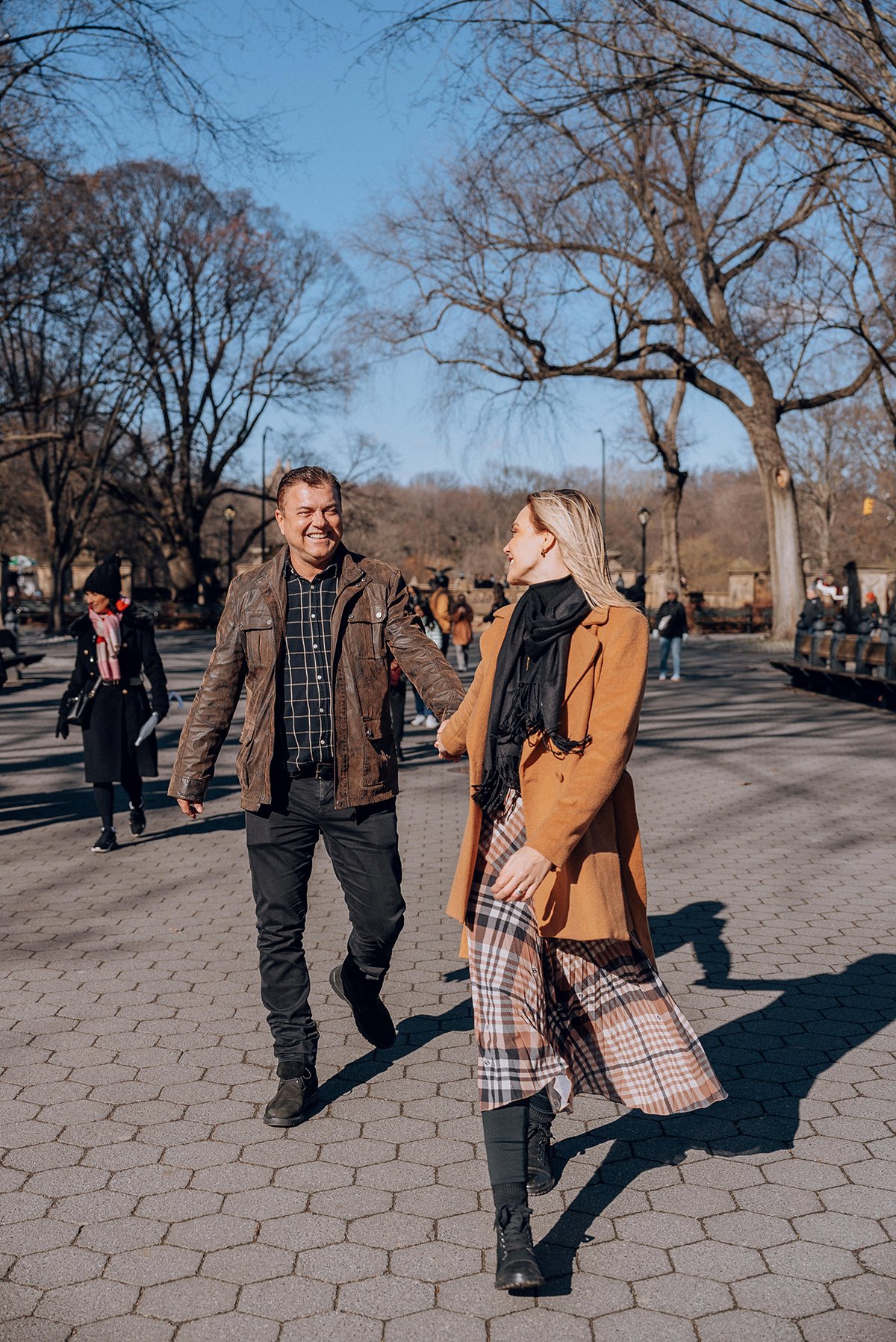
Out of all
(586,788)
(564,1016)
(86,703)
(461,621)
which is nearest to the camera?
(586,788)

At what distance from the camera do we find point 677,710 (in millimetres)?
17078

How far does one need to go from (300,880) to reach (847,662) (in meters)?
15.7

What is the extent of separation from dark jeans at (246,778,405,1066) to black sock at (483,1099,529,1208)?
987mm

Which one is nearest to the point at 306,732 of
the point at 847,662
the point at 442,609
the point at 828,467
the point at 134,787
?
the point at 134,787

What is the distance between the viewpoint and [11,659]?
786 inches

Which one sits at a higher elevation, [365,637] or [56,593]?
[56,593]

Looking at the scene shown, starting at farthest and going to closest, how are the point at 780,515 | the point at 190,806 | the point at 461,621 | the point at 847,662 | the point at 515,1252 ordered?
the point at 780,515, the point at 847,662, the point at 461,621, the point at 190,806, the point at 515,1252

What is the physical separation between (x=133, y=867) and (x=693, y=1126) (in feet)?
14.8

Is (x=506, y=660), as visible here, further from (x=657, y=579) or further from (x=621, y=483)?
(x=621, y=483)

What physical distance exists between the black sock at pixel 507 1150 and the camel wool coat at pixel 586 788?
0.41 m

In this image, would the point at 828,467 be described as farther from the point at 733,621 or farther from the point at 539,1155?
the point at 539,1155

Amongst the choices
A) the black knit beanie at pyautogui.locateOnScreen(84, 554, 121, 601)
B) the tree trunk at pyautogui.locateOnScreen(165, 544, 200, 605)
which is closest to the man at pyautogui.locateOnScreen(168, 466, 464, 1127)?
the black knit beanie at pyautogui.locateOnScreen(84, 554, 121, 601)

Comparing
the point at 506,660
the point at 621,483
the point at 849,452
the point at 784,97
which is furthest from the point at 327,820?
the point at 621,483

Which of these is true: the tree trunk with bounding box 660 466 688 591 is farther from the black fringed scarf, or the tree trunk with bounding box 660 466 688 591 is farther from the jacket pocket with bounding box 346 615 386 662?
the black fringed scarf
